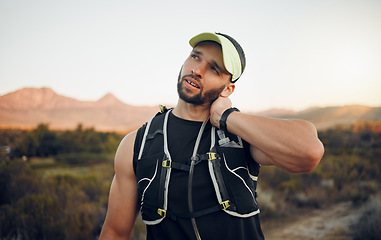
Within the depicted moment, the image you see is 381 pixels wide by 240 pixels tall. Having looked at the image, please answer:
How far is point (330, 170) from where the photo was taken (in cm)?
1318

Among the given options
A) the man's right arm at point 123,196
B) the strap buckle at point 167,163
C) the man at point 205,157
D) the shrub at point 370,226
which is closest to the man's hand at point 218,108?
the man at point 205,157

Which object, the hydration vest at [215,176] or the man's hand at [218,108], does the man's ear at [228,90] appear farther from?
the hydration vest at [215,176]

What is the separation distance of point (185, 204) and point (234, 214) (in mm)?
367

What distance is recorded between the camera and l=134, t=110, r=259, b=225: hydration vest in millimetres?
2100

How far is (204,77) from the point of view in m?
2.35

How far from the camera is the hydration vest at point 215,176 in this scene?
210cm

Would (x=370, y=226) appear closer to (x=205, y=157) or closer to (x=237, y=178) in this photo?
(x=237, y=178)

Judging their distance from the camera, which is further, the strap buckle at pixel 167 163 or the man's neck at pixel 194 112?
the man's neck at pixel 194 112

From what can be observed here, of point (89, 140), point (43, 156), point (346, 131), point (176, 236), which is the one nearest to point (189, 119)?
point (176, 236)

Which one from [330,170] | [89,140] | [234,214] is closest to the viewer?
[234,214]

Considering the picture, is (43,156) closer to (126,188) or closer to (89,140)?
(89,140)

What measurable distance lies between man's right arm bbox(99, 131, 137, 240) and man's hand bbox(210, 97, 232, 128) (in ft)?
2.32

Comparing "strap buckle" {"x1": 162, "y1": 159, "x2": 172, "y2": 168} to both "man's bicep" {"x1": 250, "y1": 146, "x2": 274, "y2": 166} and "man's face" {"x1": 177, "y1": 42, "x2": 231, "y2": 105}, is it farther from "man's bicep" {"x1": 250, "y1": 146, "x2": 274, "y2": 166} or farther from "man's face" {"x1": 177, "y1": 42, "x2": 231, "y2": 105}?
"man's bicep" {"x1": 250, "y1": 146, "x2": 274, "y2": 166}

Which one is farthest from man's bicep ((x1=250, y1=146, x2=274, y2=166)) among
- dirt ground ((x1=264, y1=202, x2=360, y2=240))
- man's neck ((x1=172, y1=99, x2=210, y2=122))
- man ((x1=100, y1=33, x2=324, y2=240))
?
dirt ground ((x1=264, y1=202, x2=360, y2=240))
